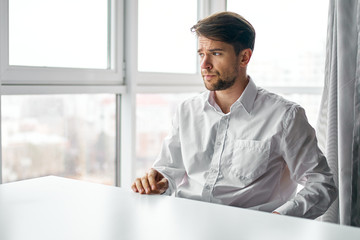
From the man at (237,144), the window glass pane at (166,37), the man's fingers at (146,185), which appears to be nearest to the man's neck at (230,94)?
the man at (237,144)

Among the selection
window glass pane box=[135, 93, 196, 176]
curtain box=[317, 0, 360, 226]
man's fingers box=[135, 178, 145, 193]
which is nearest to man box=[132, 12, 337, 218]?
man's fingers box=[135, 178, 145, 193]

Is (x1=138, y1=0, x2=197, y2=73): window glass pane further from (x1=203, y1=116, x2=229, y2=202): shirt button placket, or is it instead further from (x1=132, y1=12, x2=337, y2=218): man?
(x1=203, y1=116, x2=229, y2=202): shirt button placket

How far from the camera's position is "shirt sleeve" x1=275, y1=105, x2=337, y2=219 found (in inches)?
58.6

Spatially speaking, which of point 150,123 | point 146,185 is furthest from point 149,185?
point 150,123

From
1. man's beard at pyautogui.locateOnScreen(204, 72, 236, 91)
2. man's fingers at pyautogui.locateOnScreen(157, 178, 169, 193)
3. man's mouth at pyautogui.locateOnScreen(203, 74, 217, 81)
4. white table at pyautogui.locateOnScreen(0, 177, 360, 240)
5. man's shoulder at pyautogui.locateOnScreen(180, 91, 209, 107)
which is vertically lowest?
man's fingers at pyautogui.locateOnScreen(157, 178, 169, 193)

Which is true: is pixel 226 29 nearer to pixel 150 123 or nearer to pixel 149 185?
pixel 149 185

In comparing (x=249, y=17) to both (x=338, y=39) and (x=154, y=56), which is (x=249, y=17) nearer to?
(x=154, y=56)

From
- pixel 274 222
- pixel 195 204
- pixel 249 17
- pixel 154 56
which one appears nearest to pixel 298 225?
pixel 274 222

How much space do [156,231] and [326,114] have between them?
1.49m

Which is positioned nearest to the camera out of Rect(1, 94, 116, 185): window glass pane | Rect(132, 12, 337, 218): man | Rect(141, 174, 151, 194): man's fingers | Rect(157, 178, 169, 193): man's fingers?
Rect(141, 174, 151, 194): man's fingers

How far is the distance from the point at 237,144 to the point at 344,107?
70cm

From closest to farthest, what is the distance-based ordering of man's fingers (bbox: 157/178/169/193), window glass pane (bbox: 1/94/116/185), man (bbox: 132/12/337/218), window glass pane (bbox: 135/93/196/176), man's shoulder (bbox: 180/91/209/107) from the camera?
man's fingers (bbox: 157/178/169/193) → man (bbox: 132/12/337/218) → man's shoulder (bbox: 180/91/209/107) → window glass pane (bbox: 1/94/116/185) → window glass pane (bbox: 135/93/196/176)

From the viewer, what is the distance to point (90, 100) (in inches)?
89.7

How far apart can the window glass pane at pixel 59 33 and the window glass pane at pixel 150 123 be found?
1.18 feet
